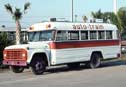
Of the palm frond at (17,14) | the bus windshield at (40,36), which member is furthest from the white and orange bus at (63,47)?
the palm frond at (17,14)

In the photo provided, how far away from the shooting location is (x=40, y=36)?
22141 mm

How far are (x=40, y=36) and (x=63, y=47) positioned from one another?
1354 mm

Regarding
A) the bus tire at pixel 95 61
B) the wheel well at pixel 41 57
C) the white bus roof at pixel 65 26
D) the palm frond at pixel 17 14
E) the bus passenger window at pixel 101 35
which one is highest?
the palm frond at pixel 17 14

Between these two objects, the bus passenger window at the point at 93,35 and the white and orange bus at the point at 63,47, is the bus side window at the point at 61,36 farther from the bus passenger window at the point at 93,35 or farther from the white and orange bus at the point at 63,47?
the bus passenger window at the point at 93,35

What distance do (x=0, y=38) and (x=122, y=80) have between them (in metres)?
11.0

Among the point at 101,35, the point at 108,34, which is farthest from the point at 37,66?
the point at 108,34

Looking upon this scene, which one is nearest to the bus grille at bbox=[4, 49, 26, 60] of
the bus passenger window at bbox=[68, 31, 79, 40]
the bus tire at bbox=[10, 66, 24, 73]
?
the bus tire at bbox=[10, 66, 24, 73]

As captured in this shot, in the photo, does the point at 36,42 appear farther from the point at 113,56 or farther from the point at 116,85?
the point at 116,85

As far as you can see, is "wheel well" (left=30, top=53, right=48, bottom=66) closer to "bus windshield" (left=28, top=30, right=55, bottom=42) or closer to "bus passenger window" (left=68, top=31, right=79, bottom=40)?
"bus windshield" (left=28, top=30, right=55, bottom=42)

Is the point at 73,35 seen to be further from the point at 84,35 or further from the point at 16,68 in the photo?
the point at 16,68

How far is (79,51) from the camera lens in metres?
22.9

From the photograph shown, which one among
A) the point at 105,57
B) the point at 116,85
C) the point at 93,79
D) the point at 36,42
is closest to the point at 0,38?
the point at 36,42

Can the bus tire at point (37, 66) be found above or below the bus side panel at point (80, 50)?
below

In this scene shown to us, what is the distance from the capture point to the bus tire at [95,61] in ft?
78.6
